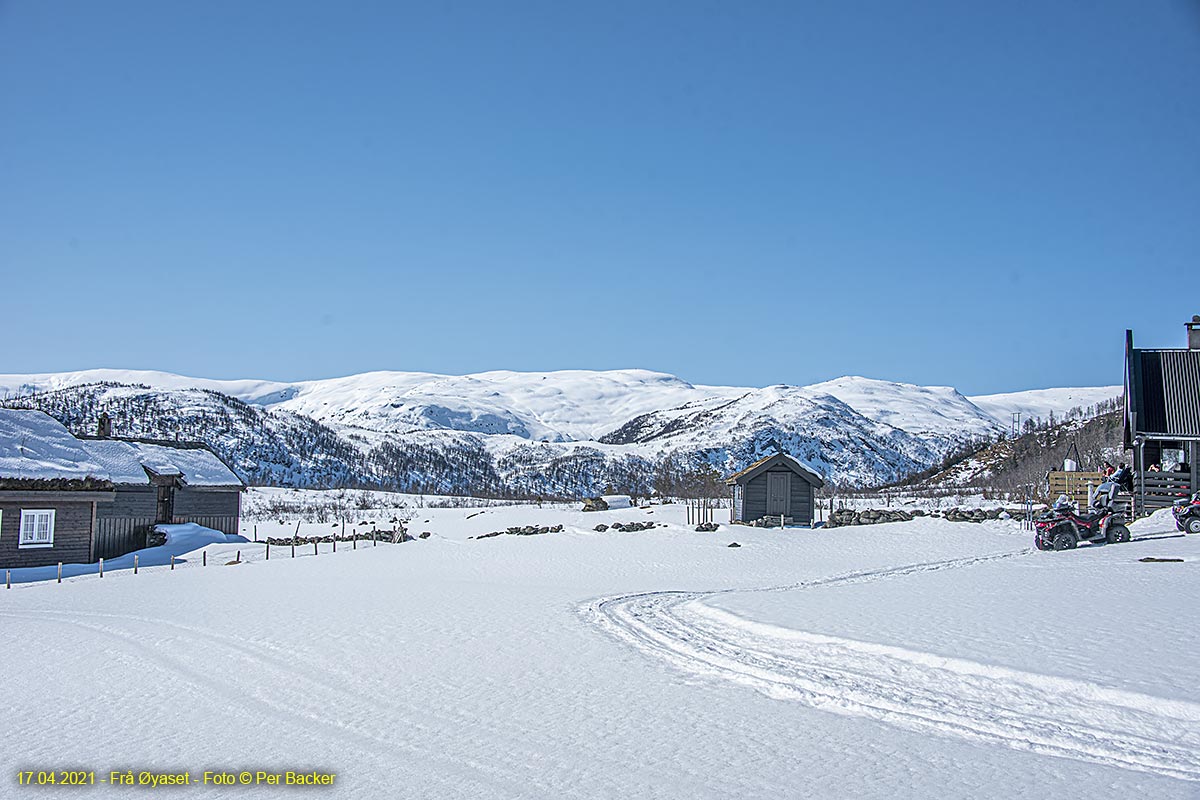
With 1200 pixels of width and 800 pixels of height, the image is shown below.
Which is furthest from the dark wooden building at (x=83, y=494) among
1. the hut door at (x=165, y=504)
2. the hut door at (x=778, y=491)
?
the hut door at (x=778, y=491)

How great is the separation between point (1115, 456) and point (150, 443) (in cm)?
5590

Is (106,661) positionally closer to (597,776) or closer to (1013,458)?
(597,776)

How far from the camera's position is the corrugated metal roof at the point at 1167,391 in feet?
105

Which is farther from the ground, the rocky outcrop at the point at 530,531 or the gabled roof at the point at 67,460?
the gabled roof at the point at 67,460

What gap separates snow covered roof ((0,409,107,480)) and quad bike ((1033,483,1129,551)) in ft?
113

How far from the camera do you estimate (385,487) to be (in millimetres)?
131375

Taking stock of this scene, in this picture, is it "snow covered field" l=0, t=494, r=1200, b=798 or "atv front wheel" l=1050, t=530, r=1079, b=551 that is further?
"atv front wheel" l=1050, t=530, r=1079, b=551

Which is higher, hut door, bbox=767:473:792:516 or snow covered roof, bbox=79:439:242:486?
snow covered roof, bbox=79:439:242:486

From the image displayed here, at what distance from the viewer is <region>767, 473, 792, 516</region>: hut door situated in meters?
42.7

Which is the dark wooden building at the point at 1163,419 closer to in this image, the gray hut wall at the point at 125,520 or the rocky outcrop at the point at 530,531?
the rocky outcrop at the point at 530,531

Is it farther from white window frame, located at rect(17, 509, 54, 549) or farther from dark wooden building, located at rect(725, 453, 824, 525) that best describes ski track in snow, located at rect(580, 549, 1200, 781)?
dark wooden building, located at rect(725, 453, 824, 525)

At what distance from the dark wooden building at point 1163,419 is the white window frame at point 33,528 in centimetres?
4022

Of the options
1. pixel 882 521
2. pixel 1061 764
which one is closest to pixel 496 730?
pixel 1061 764

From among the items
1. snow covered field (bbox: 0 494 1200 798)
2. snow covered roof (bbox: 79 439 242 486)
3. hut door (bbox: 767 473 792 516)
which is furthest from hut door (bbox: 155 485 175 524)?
hut door (bbox: 767 473 792 516)
